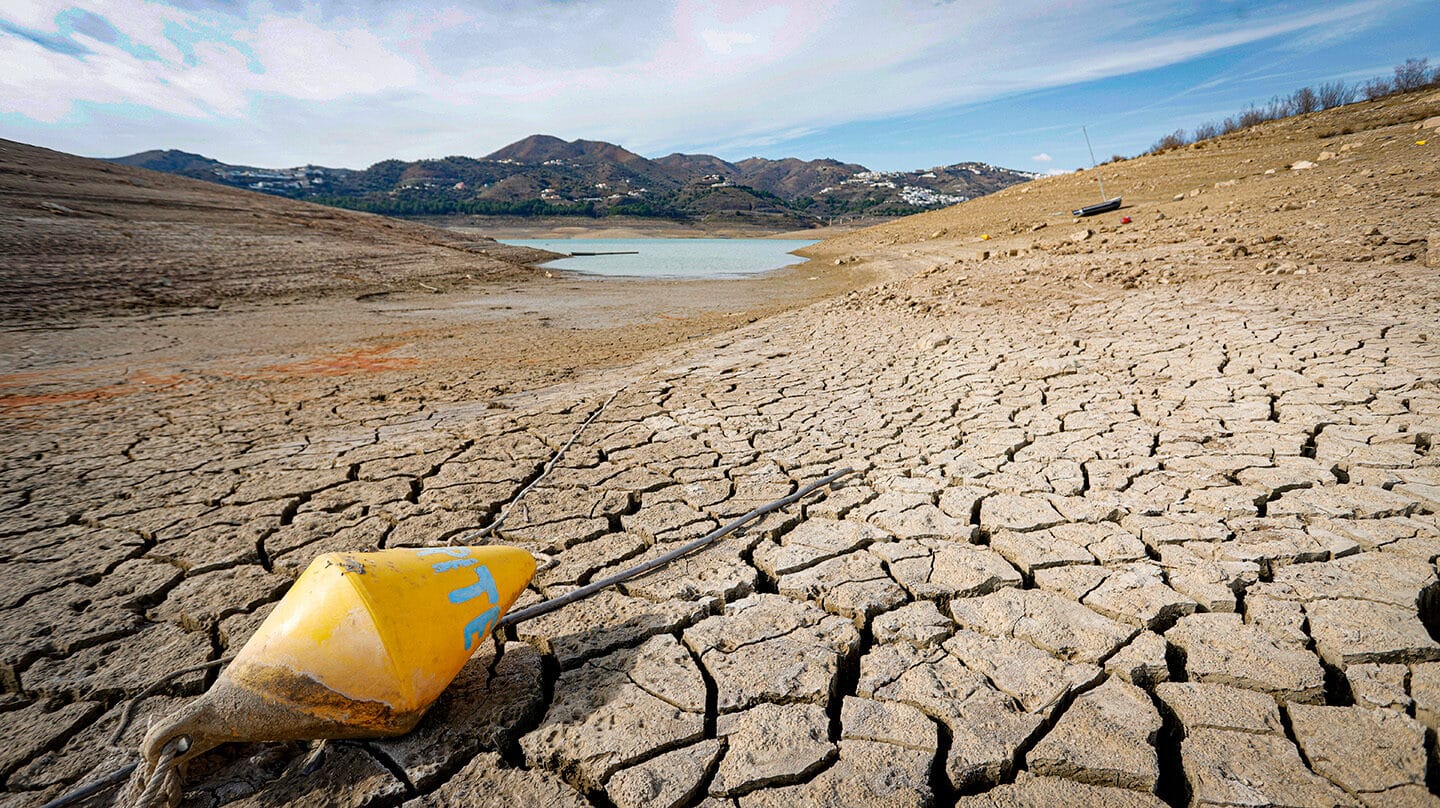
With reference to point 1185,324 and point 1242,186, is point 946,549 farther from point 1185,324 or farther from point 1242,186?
point 1242,186

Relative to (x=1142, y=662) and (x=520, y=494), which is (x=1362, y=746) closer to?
(x=1142, y=662)

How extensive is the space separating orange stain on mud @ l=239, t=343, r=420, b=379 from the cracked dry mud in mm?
611

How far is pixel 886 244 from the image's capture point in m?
18.5

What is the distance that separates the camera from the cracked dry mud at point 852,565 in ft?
4.31

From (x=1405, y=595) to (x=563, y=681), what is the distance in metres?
2.37

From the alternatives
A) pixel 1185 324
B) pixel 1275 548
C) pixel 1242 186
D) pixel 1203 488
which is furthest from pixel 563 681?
Answer: pixel 1242 186

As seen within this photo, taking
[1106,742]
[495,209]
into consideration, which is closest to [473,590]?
[1106,742]

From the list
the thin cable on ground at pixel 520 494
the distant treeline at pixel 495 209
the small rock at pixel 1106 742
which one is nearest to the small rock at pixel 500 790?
the small rock at pixel 1106 742

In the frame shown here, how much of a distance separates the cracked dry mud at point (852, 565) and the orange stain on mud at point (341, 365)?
0.61 meters

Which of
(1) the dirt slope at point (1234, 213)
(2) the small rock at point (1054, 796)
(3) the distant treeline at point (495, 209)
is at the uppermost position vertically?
(3) the distant treeline at point (495, 209)

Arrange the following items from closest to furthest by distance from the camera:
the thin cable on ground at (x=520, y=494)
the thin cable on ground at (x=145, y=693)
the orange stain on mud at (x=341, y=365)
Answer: the thin cable on ground at (x=145, y=693)
the thin cable on ground at (x=520, y=494)
the orange stain on mud at (x=341, y=365)

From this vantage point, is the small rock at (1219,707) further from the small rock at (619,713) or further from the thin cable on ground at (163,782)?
the thin cable on ground at (163,782)

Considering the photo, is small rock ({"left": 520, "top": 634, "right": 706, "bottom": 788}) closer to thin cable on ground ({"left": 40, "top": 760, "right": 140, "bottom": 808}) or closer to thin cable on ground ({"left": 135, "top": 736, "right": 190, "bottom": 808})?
thin cable on ground ({"left": 135, "top": 736, "right": 190, "bottom": 808})

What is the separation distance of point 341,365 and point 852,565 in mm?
5480
